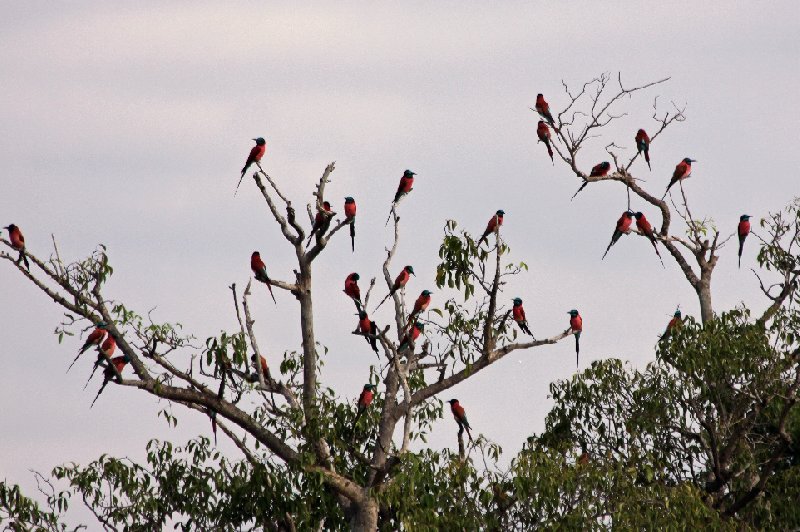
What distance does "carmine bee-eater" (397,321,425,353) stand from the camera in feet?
46.0

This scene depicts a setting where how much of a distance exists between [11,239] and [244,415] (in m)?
3.11

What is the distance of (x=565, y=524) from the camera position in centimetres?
1173

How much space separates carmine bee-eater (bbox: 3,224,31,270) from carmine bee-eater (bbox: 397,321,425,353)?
156 inches

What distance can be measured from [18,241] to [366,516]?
4.68 meters

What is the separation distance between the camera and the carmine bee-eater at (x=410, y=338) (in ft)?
46.0

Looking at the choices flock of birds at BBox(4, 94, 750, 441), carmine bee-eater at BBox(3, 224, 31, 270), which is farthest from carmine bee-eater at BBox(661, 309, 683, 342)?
carmine bee-eater at BBox(3, 224, 31, 270)

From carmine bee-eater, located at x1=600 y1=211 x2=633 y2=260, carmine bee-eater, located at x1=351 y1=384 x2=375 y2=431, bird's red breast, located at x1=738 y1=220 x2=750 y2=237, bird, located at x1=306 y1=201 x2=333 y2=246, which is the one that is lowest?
carmine bee-eater, located at x1=351 y1=384 x2=375 y2=431

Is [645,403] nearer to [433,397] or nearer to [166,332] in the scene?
[433,397]

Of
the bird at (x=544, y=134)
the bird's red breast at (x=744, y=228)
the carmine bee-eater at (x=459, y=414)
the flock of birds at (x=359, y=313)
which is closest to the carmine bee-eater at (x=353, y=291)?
the flock of birds at (x=359, y=313)

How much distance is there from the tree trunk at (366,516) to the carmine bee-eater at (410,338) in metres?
1.63

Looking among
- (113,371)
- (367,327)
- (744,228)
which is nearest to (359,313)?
(367,327)

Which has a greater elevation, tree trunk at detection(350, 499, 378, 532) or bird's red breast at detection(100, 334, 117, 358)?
bird's red breast at detection(100, 334, 117, 358)

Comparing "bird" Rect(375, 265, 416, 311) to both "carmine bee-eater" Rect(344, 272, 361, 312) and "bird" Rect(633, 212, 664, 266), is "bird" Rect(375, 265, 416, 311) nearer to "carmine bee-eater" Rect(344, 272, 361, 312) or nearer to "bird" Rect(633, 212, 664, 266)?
"carmine bee-eater" Rect(344, 272, 361, 312)

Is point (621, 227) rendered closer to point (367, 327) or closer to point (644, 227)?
point (644, 227)
